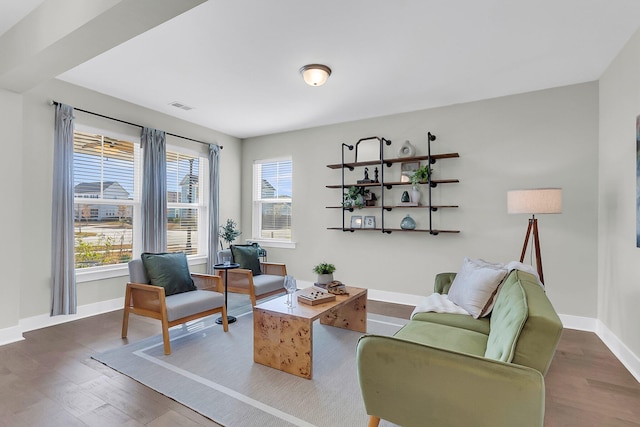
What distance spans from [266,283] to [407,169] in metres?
2.41

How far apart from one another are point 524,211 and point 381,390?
2372 mm

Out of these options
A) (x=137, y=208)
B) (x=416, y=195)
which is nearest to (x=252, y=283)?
(x=137, y=208)

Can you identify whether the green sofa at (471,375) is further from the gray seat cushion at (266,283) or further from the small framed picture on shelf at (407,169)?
the small framed picture on shelf at (407,169)

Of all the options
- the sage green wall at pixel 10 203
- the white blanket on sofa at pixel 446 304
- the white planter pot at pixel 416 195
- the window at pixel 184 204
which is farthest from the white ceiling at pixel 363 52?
the white blanket on sofa at pixel 446 304

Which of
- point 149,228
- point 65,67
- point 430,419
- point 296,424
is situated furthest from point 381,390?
point 149,228

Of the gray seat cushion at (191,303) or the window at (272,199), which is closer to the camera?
the gray seat cushion at (191,303)

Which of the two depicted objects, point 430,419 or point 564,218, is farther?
point 564,218

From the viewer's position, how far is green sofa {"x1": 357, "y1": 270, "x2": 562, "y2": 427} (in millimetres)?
1290

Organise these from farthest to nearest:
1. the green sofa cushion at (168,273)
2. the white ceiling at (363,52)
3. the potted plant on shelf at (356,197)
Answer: the potted plant on shelf at (356,197) → the green sofa cushion at (168,273) → the white ceiling at (363,52)

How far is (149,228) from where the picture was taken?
4.34 meters

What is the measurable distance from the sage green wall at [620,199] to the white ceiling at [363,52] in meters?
Result: 0.25

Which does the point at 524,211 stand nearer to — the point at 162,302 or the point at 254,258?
the point at 254,258

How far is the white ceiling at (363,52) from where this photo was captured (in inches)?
91.7

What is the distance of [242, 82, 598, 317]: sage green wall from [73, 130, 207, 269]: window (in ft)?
6.43
